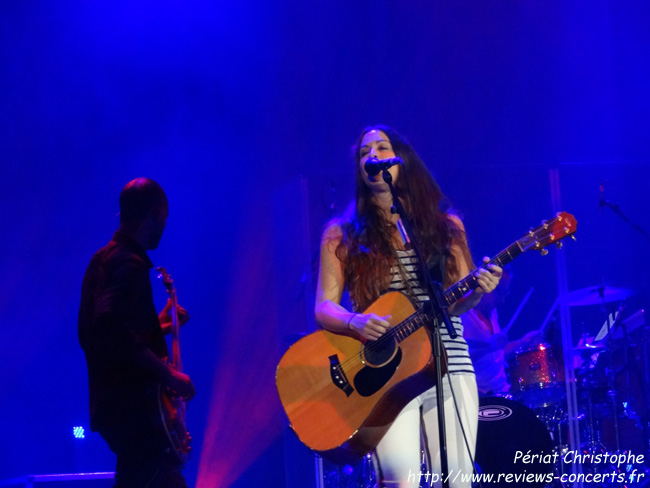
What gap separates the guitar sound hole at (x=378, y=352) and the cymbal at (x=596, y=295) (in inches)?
143

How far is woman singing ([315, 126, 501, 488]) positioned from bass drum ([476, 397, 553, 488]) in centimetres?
165

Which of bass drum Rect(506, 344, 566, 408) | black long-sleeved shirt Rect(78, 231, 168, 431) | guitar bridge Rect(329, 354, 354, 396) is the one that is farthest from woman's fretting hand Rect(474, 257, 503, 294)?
bass drum Rect(506, 344, 566, 408)

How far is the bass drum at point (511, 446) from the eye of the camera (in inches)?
177

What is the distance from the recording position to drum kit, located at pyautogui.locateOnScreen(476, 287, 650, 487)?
5840 millimetres

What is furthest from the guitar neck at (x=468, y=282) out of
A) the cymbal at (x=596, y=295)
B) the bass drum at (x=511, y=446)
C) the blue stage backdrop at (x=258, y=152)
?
the cymbal at (x=596, y=295)

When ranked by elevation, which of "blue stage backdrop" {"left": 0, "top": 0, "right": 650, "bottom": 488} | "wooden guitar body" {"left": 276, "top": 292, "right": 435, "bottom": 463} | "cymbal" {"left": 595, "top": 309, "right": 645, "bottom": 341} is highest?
"blue stage backdrop" {"left": 0, "top": 0, "right": 650, "bottom": 488}

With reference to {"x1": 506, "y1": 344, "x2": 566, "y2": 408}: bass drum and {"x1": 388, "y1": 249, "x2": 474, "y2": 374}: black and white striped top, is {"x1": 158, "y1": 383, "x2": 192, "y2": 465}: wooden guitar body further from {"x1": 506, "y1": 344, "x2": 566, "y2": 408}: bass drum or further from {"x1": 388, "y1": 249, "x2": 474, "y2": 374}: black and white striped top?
{"x1": 506, "y1": 344, "x2": 566, "y2": 408}: bass drum

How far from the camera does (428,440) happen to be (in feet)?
9.18

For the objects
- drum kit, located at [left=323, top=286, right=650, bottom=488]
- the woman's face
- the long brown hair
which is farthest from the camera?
drum kit, located at [left=323, top=286, right=650, bottom=488]

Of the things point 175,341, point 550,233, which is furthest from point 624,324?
point 175,341

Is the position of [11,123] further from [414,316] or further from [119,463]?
[414,316]

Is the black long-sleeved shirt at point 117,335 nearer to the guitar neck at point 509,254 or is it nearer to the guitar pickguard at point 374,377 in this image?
the guitar pickguard at point 374,377

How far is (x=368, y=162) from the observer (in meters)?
2.71

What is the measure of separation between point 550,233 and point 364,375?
1.02 metres
